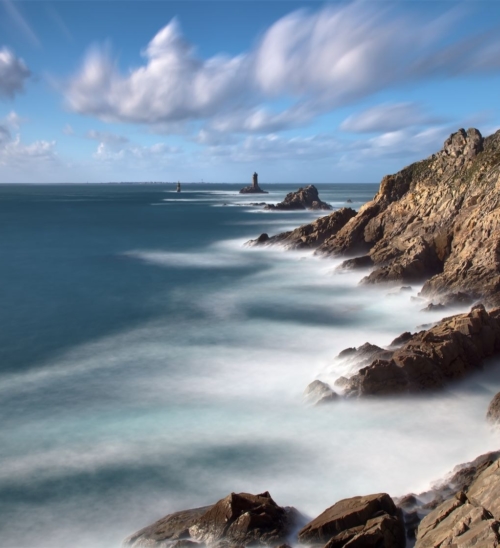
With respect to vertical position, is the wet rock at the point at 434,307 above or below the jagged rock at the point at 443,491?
above

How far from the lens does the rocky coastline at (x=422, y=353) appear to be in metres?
9.70

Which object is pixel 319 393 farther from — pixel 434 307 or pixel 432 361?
→ pixel 434 307

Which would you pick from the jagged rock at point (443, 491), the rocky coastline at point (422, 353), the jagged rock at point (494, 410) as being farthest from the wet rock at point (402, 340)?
the jagged rock at point (443, 491)

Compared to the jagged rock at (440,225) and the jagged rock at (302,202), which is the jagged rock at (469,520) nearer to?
the jagged rock at (440,225)

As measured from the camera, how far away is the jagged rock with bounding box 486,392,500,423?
15.4 metres

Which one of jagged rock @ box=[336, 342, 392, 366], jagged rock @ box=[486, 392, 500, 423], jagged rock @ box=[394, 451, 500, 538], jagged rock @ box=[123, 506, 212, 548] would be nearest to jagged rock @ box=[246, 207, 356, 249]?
jagged rock @ box=[336, 342, 392, 366]

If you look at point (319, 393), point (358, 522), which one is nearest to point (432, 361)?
point (319, 393)

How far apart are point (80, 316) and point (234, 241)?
34.9 metres

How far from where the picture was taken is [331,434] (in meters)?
15.6

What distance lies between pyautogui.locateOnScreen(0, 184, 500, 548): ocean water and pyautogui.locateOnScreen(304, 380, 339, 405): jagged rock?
38 cm

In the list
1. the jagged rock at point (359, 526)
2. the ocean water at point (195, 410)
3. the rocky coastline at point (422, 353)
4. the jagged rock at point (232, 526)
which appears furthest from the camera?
the ocean water at point (195, 410)

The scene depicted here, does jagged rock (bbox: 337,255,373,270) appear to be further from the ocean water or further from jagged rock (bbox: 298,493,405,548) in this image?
jagged rock (bbox: 298,493,405,548)

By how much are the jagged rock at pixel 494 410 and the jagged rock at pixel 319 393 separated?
4.51 meters

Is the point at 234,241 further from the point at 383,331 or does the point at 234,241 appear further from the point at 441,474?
the point at 441,474
